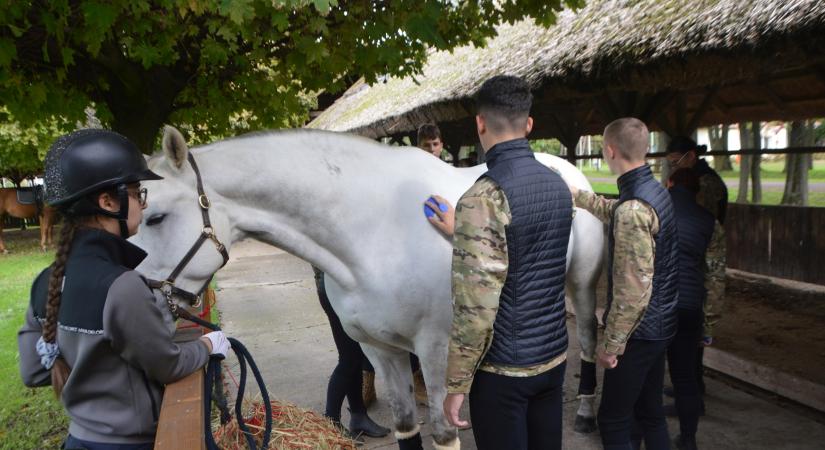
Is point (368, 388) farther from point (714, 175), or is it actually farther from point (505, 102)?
point (714, 175)

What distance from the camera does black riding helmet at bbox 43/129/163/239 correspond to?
5.04ft

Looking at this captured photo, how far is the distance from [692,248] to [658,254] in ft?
2.42

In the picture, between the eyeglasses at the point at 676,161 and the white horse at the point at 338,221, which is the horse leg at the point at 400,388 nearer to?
the white horse at the point at 338,221

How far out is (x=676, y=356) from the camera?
9.70 ft

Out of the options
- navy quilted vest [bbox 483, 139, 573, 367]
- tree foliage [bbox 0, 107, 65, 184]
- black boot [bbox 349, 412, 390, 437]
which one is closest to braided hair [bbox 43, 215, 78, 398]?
navy quilted vest [bbox 483, 139, 573, 367]

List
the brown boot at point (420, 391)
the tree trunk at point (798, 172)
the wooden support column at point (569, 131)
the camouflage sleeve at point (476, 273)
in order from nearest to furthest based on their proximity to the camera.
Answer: the camouflage sleeve at point (476, 273)
the brown boot at point (420, 391)
the wooden support column at point (569, 131)
the tree trunk at point (798, 172)

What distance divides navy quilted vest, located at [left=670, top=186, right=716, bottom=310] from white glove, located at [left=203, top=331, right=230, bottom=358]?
2.45 meters

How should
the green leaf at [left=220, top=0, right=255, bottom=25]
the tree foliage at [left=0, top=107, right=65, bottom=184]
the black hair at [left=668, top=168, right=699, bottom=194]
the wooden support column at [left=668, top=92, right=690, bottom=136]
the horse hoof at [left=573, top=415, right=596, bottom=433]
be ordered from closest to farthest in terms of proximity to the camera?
the green leaf at [left=220, top=0, right=255, bottom=25] → the black hair at [left=668, top=168, right=699, bottom=194] → the horse hoof at [left=573, top=415, right=596, bottom=433] → the wooden support column at [left=668, top=92, right=690, bottom=136] → the tree foliage at [left=0, top=107, right=65, bottom=184]

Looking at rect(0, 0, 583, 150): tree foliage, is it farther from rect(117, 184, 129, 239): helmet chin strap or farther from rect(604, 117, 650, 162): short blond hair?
rect(604, 117, 650, 162): short blond hair

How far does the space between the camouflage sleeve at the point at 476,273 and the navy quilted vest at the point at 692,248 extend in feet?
5.83

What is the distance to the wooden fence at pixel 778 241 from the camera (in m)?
5.73

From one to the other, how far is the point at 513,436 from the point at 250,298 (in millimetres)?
6758

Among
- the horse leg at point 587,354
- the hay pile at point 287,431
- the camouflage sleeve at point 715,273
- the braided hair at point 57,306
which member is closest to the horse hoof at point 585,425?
the horse leg at point 587,354

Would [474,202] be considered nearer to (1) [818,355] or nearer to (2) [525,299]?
(2) [525,299]
